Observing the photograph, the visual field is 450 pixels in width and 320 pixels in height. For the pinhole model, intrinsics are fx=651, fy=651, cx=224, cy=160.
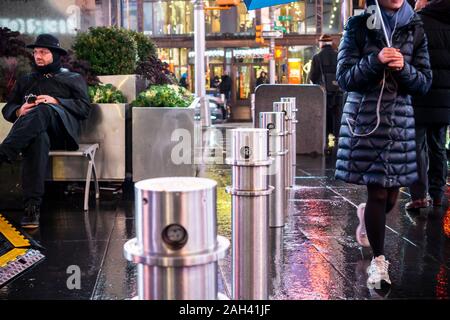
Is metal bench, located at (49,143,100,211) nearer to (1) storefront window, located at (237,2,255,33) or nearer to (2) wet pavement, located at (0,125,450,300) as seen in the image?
(2) wet pavement, located at (0,125,450,300)

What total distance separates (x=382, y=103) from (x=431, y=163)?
9.48 ft

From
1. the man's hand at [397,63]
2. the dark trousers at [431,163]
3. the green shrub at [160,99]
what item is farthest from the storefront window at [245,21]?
the man's hand at [397,63]

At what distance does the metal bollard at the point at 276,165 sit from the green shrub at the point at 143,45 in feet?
14.2

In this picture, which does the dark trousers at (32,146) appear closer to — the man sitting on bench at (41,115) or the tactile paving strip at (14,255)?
the man sitting on bench at (41,115)

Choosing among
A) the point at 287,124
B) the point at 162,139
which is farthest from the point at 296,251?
the point at 162,139

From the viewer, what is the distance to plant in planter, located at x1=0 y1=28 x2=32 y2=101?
7840 mm

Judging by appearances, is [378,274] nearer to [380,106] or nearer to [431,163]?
[380,106]

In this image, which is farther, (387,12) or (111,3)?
(111,3)

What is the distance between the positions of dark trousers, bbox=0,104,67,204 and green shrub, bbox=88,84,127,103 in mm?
1228

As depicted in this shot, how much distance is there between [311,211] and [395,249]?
1702 millimetres

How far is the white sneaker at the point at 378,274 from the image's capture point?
14.0 ft

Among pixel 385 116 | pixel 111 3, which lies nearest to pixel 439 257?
pixel 385 116

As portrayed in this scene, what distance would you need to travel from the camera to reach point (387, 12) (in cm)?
427
